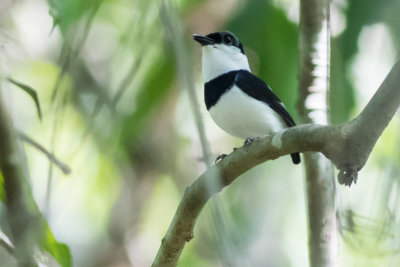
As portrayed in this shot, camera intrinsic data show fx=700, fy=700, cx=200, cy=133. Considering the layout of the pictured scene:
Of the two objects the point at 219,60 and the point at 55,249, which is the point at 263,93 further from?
the point at 55,249

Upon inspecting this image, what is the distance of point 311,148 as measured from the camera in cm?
216

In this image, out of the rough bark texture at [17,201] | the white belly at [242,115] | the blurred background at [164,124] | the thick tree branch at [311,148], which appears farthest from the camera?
the white belly at [242,115]

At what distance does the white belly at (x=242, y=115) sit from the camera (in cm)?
361

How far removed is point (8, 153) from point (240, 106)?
2.06m

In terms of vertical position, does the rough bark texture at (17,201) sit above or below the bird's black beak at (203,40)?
below

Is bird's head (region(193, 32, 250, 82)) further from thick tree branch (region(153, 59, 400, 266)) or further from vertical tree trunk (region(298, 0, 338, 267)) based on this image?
thick tree branch (region(153, 59, 400, 266))

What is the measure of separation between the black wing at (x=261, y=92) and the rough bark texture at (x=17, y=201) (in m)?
2.12

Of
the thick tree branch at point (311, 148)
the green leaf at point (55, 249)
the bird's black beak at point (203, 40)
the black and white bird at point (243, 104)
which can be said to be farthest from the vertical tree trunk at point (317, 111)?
the green leaf at point (55, 249)

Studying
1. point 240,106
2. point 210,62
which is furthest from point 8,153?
point 210,62

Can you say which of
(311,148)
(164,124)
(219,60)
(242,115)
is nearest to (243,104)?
(242,115)

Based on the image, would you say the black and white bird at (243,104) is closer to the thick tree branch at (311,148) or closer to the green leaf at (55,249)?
the thick tree branch at (311,148)

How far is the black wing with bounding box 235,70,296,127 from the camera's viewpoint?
12.1 feet

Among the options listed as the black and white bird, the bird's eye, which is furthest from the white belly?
the bird's eye

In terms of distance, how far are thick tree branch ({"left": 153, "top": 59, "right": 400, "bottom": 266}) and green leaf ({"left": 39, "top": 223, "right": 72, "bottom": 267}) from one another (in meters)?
0.45
